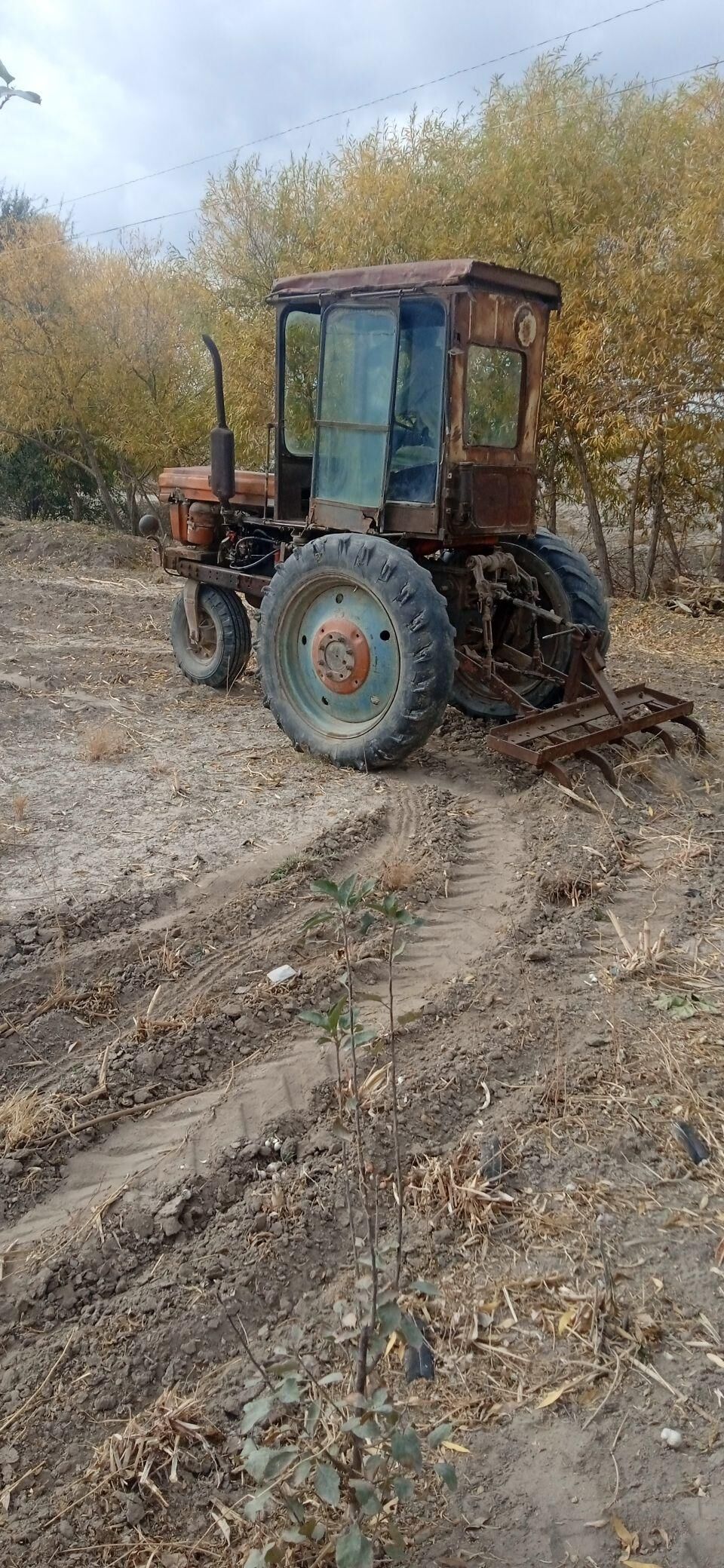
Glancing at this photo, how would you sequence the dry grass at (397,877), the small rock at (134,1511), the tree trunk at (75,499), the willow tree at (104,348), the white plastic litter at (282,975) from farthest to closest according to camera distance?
the tree trunk at (75,499), the willow tree at (104,348), the dry grass at (397,877), the white plastic litter at (282,975), the small rock at (134,1511)

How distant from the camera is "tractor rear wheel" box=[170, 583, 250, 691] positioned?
23.1 ft


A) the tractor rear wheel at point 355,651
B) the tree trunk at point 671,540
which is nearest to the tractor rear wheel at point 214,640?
the tractor rear wheel at point 355,651

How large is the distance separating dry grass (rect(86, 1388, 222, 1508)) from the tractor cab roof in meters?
4.62

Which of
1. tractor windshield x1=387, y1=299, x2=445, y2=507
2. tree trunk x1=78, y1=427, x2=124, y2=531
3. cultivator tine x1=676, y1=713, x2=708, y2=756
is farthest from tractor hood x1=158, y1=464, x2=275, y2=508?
tree trunk x1=78, y1=427, x2=124, y2=531

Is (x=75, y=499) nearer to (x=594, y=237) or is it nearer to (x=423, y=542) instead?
(x=594, y=237)

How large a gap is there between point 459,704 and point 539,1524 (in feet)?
15.9

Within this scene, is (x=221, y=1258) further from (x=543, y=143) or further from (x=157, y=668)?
(x=543, y=143)

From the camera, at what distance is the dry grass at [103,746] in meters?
5.70

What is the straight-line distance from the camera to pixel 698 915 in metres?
4.15

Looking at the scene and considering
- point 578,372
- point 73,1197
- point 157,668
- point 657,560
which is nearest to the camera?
point 73,1197

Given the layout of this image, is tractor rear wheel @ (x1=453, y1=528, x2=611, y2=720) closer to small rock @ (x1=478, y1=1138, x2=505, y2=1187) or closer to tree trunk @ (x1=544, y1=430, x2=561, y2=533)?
small rock @ (x1=478, y1=1138, x2=505, y2=1187)

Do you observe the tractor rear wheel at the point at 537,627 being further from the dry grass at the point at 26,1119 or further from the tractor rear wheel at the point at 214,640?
the dry grass at the point at 26,1119

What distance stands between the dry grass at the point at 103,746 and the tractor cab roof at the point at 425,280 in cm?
252

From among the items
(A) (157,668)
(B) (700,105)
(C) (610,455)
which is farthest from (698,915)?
(B) (700,105)
